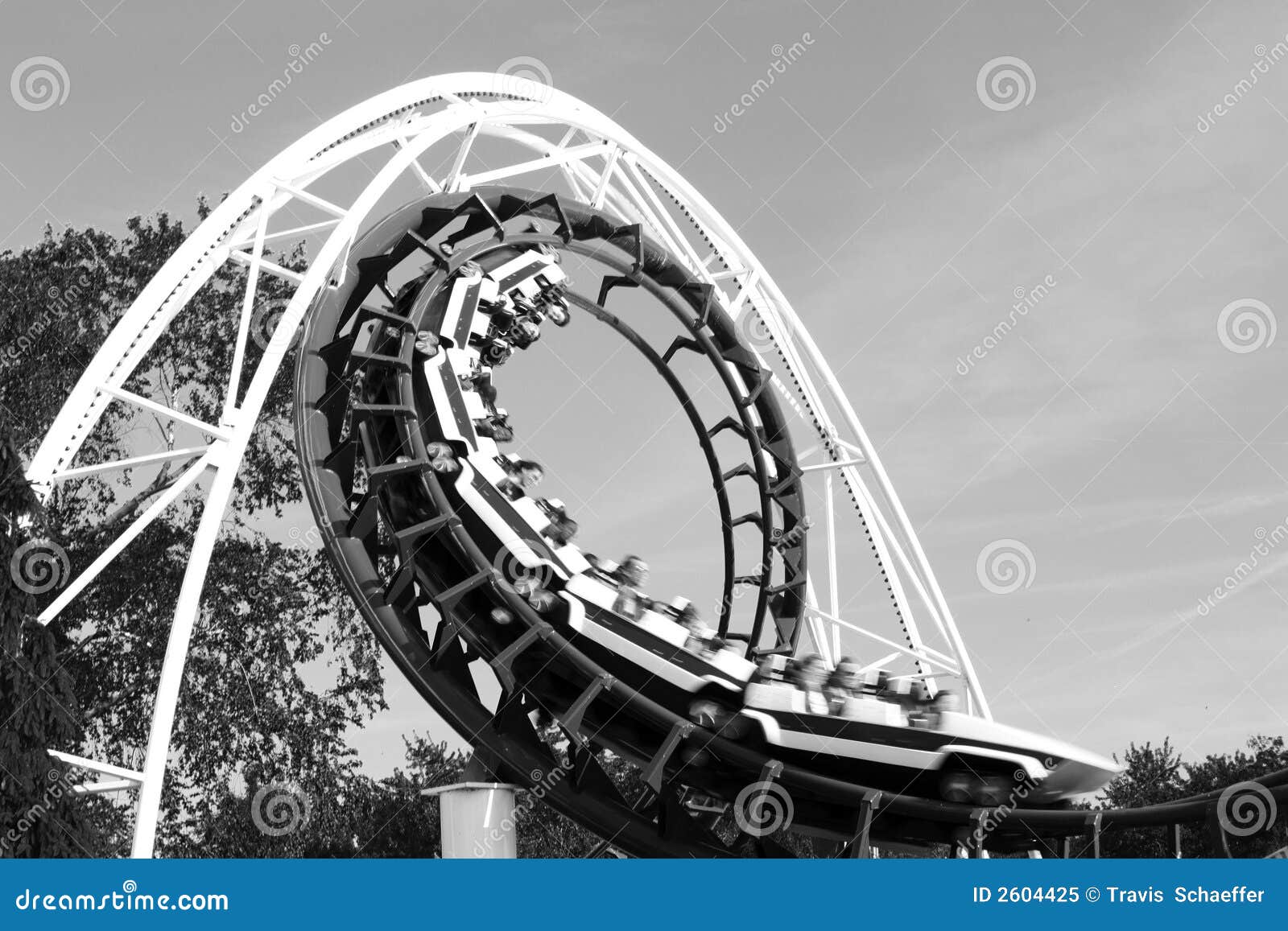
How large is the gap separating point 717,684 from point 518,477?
2.77m

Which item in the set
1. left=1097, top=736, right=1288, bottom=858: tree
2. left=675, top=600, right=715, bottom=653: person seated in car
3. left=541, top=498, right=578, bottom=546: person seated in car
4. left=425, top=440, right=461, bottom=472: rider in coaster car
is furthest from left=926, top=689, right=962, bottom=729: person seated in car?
left=1097, top=736, right=1288, bottom=858: tree

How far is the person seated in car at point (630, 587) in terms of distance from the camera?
38.8 ft

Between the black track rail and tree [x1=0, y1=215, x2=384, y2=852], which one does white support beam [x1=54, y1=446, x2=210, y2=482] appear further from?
tree [x1=0, y1=215, x2=384, y2=852]

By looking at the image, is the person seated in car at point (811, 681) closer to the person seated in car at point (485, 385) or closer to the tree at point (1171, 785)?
the person seated in car at point (485, 385)

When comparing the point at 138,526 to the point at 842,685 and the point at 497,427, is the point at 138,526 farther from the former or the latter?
the point at 842,685

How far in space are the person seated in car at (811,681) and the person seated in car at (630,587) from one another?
4.82ft

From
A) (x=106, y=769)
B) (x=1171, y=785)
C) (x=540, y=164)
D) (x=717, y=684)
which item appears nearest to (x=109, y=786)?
(x=106, y=769)

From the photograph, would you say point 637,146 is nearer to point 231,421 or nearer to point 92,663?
point 231,421

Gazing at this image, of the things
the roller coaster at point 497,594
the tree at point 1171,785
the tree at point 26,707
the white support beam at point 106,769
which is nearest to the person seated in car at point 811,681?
the roller coaster at point 497,594

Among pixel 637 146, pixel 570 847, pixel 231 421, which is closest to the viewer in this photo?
pixel 231 421

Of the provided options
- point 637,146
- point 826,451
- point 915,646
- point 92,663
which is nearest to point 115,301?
point 92,663

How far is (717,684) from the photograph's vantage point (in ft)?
37.7
